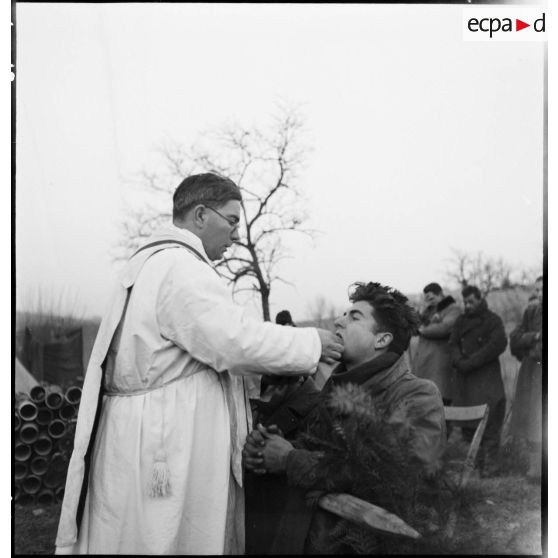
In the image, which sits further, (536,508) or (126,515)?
(536,508)

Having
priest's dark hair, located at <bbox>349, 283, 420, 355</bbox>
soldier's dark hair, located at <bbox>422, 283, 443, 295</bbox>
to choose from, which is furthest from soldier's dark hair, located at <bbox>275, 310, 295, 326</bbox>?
soldier's dark hair, located at <bbox>422, 283, 443, 295</bbox>

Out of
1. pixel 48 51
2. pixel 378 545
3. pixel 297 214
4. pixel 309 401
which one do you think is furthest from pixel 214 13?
pixel 378 545

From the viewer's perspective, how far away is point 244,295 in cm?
297

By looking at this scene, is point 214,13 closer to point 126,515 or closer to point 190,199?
point 190,199

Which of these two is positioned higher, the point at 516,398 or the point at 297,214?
the point at 297,214

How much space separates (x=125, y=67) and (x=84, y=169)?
522 mm

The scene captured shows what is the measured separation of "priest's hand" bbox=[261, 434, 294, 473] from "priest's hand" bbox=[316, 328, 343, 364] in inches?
16.2

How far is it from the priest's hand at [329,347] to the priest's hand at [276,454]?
1.35 feet

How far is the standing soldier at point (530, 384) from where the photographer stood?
9.75 feet

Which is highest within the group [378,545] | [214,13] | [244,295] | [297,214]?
[214,13]

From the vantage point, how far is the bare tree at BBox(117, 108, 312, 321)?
296cm

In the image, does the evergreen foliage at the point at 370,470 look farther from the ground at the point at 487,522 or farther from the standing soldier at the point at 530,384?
the standing soldier at the point at 530,384

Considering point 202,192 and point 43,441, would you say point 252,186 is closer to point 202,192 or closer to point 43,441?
point 202,192

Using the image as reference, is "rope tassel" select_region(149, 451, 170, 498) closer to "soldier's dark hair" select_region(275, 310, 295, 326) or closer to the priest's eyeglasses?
"soldier's dark hair" select_region(275, 310, 295, 326)
